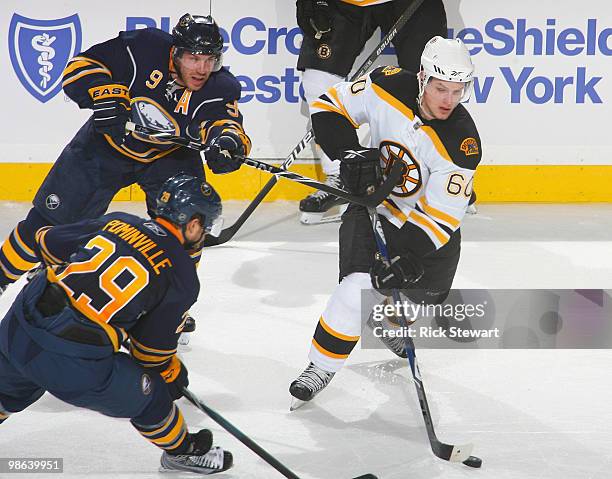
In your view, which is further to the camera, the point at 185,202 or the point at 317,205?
the point at 317,205

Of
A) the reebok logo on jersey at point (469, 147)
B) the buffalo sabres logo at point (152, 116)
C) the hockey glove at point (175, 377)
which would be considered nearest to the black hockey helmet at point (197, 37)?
the buffalo sabres logo at point (152, 116)

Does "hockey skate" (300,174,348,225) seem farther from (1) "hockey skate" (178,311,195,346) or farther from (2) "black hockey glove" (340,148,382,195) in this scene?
(2) "black hockey glove" (340,148,382,195)

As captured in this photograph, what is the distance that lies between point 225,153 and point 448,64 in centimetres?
80

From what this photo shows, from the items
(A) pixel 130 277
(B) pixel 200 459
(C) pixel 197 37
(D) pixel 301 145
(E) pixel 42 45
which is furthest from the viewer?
(E) pixel 42 45

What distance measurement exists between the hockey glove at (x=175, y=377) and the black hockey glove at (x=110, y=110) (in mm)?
988

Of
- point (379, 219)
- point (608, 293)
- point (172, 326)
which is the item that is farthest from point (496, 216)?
point (172, 326)

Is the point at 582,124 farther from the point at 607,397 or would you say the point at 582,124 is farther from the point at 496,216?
the point at 607,397

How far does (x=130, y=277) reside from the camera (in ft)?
7.68

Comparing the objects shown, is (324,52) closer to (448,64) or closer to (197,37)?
(197,37)

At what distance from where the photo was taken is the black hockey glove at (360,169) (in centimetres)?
304

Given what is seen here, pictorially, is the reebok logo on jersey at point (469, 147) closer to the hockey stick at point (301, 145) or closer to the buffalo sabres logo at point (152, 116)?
the buffalo sabres logo at point (152, 116)

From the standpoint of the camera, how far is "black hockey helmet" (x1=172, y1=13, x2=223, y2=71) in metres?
3.32

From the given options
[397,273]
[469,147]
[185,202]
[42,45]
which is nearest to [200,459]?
[185,202]

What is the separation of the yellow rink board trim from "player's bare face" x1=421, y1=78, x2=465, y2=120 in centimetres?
235
